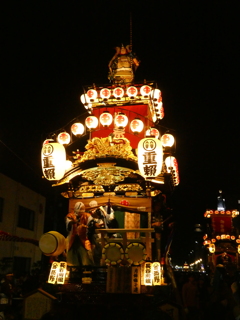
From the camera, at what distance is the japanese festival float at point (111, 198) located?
11766 millimetres

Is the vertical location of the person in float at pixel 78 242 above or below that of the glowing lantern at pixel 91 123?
below

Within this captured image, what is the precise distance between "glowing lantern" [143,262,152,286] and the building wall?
42.8 feet

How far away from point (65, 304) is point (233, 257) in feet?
99.4

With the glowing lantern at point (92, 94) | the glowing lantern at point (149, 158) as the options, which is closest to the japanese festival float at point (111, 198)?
the glowing lantern at point (149, 158)

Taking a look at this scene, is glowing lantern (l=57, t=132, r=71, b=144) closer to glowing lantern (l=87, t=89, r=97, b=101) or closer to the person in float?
glowing lantern (l=87, t=89, r=97, b=101)

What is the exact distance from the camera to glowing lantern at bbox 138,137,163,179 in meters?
11.8

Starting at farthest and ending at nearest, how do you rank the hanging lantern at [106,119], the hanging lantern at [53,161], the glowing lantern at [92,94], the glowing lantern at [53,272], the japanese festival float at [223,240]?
the japanese festival float at [223,240] < the glowing lantern at [92,94] < the hanging lantern at [106,119] < the hanging lantern at [53,161] < the glowing lantern at [53,272]

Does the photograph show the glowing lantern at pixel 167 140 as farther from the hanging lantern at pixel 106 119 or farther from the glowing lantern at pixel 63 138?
the glowing lantern at pixel 63 138


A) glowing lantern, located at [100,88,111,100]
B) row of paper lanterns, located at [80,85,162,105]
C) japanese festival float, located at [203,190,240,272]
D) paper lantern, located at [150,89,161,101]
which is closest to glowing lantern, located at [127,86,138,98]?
row of paper lanterns, located at [80,85,162,105]

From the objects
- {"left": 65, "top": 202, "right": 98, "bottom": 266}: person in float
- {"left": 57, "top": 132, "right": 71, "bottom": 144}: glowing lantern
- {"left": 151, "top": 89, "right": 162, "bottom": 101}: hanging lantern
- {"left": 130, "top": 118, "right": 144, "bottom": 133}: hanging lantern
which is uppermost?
{"left": 151, "top": 89, "right": 162, "bottom": 101}: hanging lantern

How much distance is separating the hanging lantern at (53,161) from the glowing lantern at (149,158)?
2.91 m

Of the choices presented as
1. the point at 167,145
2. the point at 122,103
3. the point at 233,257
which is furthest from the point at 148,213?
the point at 233,257

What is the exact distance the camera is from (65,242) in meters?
12.6

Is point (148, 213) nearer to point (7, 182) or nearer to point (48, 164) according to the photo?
point (48, 164)
